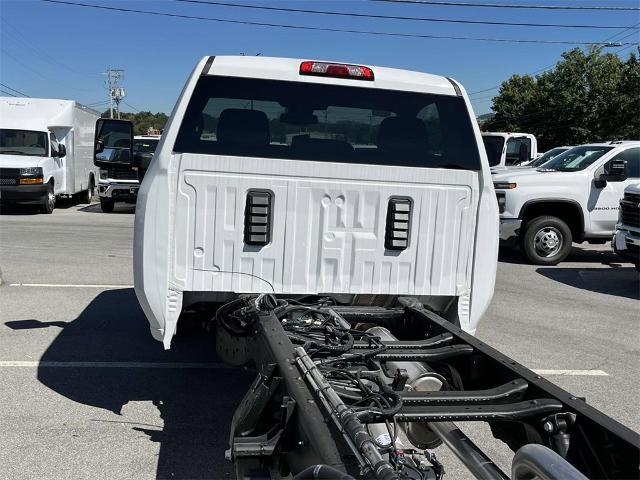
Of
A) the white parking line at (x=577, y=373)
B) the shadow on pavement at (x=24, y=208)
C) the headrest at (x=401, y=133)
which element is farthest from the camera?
the shadow on pavement at (x=24, y=208)

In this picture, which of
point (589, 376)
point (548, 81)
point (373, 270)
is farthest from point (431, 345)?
point (548, 81)

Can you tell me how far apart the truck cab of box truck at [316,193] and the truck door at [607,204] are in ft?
25.1

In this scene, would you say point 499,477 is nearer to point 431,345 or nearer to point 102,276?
point 431,345

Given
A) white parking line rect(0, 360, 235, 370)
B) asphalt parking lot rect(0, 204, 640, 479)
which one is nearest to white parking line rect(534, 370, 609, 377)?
asphalt parking lot rect(0, 204, 640, 479)

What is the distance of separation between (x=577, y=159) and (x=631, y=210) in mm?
2722

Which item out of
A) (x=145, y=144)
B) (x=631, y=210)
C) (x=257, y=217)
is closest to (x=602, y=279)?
(x=631, y=210)

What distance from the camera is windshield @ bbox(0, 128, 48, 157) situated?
664 inches

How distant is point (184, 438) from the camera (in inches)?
159

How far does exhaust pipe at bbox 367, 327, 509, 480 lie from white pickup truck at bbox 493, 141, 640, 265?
757 centimetres

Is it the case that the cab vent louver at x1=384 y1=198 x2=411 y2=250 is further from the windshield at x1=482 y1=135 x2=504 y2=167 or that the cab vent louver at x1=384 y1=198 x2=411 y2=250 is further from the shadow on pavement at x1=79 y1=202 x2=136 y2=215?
the shadow on pavement at x1=79 y1=202 x2=136 y2=215

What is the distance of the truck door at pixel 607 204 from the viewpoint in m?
11.1

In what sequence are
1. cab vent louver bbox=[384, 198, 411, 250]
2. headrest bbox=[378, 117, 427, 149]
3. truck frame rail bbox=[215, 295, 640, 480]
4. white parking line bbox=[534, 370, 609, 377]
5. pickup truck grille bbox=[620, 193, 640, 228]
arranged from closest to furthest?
truck frame rail bbox=[215, 295, 640, 480]
cab vent louver bbox=[384, 198, 411, 250]
headrest bbox=[378, 117, 427, 149]
white parking line bbox=[534, 370, 609, 377]
pickup truck grille bbox=[620, 193, 640, 228]

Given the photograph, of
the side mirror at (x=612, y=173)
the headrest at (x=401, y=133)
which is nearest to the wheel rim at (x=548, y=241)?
the side mirror at (x=612, y=173)

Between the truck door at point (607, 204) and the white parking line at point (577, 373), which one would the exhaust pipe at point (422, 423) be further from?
the truck door at point (607, 204)
